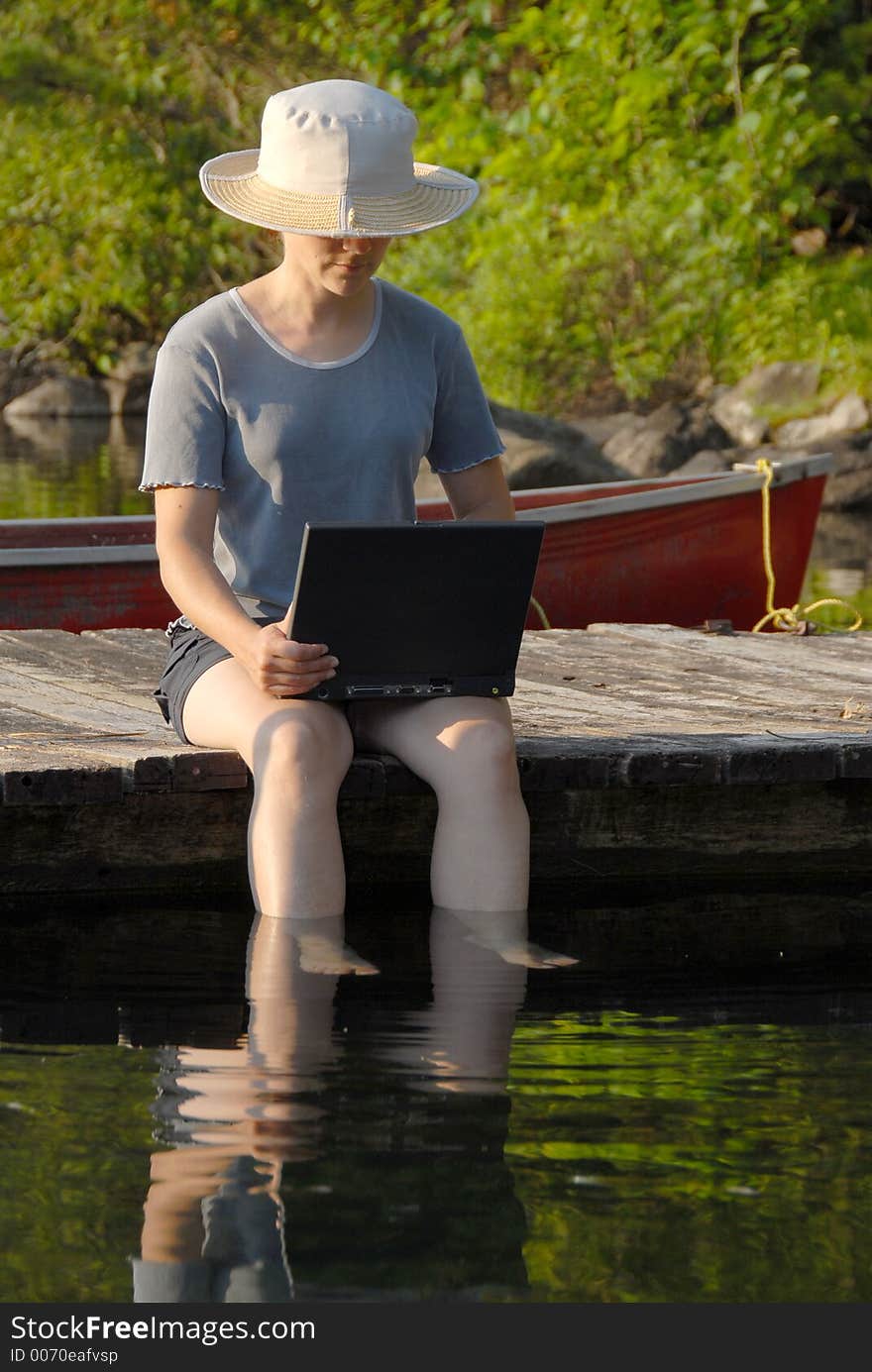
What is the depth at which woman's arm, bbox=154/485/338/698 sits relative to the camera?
10.6ft

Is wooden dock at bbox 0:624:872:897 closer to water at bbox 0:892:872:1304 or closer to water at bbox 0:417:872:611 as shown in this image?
water at bbox 0:892:872:1304

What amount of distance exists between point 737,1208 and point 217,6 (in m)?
20.8

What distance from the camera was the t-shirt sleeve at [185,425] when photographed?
10.9 ft

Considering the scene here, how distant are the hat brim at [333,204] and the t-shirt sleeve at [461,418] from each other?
0.84 ft

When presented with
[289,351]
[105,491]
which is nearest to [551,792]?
[289,351]

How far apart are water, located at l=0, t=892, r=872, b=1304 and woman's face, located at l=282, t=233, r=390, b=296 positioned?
107cm

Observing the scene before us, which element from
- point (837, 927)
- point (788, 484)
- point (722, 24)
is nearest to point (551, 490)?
point (788, 484)

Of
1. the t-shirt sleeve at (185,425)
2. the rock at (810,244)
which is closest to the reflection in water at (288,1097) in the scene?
the t-shirt sleeve at (185,425)

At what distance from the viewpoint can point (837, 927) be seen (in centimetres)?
391

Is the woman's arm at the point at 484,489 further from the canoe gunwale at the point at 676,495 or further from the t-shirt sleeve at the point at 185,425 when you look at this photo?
the canoe gunwale at the point at 676,495

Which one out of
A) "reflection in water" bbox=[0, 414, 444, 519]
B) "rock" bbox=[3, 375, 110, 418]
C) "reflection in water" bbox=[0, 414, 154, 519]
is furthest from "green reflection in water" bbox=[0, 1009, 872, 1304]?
"rock" bbox=[3, 375, 110, 418]

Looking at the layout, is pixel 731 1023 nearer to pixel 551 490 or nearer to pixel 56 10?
pixel 551 490

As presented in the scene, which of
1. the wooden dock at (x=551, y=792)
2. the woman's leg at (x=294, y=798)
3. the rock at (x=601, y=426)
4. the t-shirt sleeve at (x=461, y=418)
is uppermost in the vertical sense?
the t-shirt sleeve at (x=461, y=418)

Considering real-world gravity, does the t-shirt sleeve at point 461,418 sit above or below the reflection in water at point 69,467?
above
